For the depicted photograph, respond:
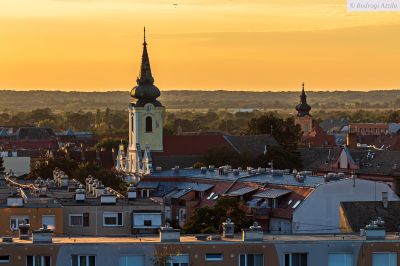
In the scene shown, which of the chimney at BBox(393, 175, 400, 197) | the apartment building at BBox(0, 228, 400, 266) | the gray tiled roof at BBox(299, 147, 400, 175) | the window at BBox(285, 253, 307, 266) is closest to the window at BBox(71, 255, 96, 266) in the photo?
the apartment building at BBox(0, 228, 400, 266)

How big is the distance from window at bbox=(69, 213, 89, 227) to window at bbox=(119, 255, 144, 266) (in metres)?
17.0

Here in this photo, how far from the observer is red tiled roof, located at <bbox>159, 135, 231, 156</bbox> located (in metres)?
133

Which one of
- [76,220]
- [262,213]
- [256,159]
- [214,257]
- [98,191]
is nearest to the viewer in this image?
[214,257]

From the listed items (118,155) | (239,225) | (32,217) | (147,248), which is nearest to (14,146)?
(118,155)

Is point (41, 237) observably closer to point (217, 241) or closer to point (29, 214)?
point (217, 241)

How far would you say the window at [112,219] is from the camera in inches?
2292

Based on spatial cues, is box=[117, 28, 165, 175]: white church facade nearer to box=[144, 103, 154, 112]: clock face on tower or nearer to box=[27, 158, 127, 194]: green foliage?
box=[144, 103, 154, 112]: clock face on tower

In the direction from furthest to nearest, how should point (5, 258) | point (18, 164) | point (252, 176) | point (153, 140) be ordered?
point (18, 164), point (153, 140), point (252, 176), point (5, 258)

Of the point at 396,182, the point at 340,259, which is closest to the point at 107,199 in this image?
the point at 340,259

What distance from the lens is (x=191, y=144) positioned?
136 m

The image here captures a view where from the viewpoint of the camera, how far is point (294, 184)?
79.9 m

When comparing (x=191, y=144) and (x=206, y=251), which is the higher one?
(x=191, y=144)

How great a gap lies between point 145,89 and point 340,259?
3685 inches

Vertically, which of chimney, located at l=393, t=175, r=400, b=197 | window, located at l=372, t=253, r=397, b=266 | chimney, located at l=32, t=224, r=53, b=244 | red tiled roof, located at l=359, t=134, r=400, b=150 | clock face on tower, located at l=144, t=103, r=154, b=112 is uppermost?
clock face on tower, located at l=144, t=103, r=154, b=112
